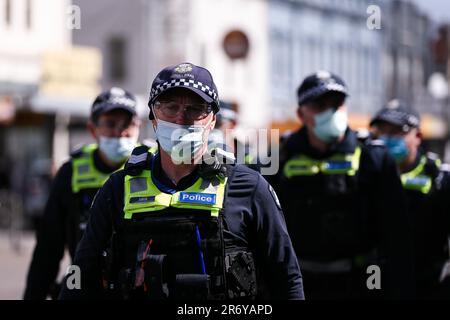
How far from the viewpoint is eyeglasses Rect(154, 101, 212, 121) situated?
3.88 m

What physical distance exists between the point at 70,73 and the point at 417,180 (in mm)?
18895

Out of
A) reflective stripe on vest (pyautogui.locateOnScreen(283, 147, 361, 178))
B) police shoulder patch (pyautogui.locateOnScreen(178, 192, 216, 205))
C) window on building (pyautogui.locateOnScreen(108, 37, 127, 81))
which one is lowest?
reflective stripe on vest (pyautogui.locateOnScreen(283, 147, 361, 178))

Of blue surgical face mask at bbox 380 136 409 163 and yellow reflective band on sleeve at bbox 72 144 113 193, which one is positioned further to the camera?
blue surgical face mask at bbox 380 136 409 163

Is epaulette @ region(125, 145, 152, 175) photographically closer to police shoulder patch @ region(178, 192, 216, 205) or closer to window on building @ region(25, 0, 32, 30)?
police shoulder patch @ region(178, 192, 216, 205)

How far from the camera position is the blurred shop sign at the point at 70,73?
24.3 m

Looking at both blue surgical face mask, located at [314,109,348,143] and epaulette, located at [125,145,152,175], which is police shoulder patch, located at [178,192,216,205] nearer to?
epaulette, located at [125,145,152,175]

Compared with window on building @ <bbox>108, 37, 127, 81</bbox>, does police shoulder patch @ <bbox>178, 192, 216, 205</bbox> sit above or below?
below

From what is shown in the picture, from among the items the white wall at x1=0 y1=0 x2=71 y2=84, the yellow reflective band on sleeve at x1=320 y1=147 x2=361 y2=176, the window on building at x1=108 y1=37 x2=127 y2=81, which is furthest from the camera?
the window on building at x1=108 y1=37 x2=127 y2=81

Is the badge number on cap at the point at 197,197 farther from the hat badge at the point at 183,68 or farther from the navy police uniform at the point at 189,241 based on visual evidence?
the hat badge at the point at 183,68

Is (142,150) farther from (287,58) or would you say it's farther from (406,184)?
(287,58)

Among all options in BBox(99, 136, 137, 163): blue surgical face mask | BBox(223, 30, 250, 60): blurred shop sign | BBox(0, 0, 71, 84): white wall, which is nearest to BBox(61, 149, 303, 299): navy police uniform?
BBox(99, 136, 137, 163): blue surgical face mask

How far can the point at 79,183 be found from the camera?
19.8 feet

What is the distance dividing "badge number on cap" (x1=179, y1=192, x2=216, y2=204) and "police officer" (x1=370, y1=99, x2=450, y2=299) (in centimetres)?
313

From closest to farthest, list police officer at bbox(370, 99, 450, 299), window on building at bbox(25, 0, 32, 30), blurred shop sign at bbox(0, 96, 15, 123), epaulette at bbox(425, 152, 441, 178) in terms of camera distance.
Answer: police officer at bbox(370, 99, 450, 299), epaulette at bbox(425, 152, 441, 178), blurred shop sign at bbox(0, 96, 15, 123), window on building at bbox(25, 0, 32, 30)
